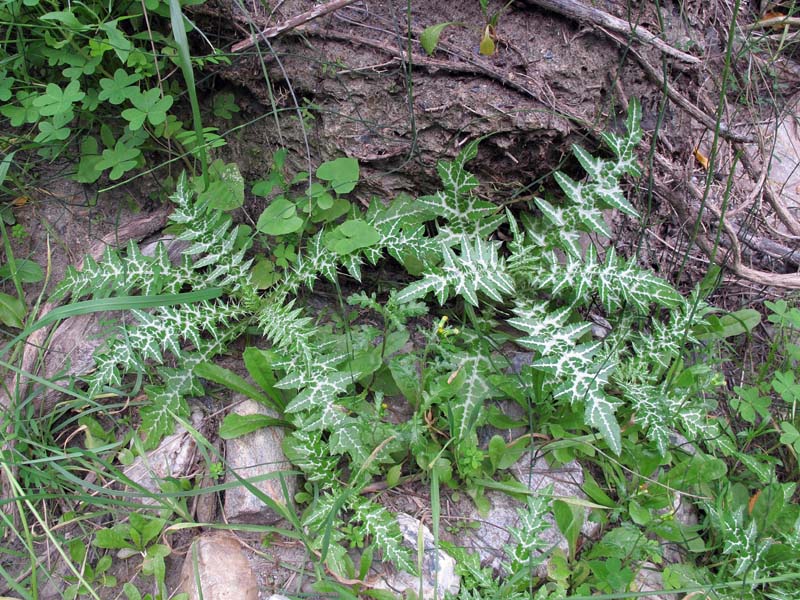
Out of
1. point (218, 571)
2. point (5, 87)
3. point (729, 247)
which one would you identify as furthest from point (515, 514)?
point (5, 87)

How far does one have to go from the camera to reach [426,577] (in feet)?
6.51

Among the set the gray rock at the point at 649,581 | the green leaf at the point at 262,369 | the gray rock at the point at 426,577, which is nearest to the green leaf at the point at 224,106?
the green leaf at the point at 262,369

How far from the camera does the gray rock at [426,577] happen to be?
6.49 ft

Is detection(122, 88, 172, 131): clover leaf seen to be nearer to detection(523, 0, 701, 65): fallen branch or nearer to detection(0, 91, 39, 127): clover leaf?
detection(0, 91, 39, 127): clover leaf

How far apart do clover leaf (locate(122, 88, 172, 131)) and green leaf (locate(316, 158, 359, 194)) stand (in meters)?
0.66

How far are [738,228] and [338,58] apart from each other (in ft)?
6.81

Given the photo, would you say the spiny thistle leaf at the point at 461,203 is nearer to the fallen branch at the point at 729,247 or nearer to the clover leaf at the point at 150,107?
the fallen branch at the point at 729,247

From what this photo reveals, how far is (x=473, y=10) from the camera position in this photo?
2436mm

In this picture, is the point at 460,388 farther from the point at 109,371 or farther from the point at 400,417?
the point at 109,371

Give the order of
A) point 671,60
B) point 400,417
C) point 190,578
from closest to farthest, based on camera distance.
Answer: point 190,578 → point 400,417 → point 671,60

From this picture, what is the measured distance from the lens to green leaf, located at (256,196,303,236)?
2291mm

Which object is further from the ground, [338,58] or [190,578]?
[338,58]

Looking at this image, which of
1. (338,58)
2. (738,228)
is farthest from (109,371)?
(738,228)

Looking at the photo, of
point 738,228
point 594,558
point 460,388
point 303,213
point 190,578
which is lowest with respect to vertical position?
point 190,578
